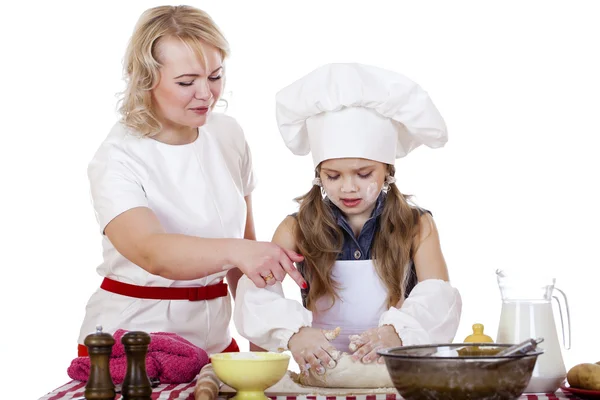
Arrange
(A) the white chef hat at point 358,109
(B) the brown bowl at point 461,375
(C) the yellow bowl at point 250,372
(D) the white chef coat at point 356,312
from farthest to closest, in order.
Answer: (A) the white chef hat at point 358,109
(D) the white chef coat at point 356,312
(C) the yellow bowl at point 250,372
(B) the brown bowl at point 461,375

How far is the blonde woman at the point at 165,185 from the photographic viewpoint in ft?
5.93

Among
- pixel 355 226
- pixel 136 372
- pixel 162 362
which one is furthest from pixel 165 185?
pixel 136 372

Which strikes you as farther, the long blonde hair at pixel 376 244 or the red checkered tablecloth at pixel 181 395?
the long blonde hair at pixel 376 244

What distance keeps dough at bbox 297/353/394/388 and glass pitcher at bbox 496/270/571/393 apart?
0.21 m

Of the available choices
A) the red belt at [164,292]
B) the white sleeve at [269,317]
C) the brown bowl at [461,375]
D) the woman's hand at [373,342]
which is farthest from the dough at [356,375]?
the red belt at [164,292]

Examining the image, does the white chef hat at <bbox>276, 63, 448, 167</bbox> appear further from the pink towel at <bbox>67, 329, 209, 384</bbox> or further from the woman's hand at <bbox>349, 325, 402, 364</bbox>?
the pink towel at <bbox>67, 329, 209, 384</bbox>

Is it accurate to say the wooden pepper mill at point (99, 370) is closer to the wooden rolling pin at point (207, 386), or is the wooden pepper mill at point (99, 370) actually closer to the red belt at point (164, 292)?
the wooden rolling pin at point (207, 386)

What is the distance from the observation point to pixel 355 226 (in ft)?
6.15

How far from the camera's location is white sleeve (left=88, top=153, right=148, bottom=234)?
1.78 meters

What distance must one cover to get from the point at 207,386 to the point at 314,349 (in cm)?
27

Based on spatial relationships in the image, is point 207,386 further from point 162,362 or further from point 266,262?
point 266,262

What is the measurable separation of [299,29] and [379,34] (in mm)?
353

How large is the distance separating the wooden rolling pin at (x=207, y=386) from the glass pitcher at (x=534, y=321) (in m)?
0.46

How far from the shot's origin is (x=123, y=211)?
177cm
